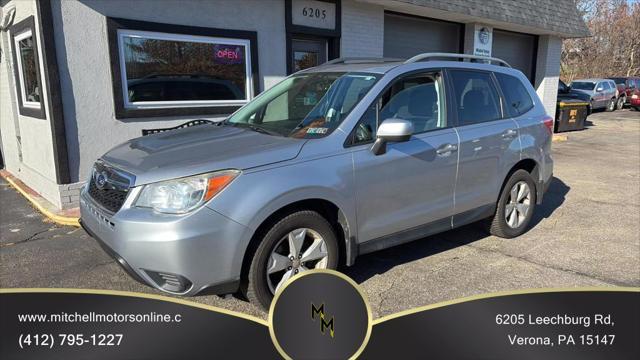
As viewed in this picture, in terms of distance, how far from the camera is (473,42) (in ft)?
39.3

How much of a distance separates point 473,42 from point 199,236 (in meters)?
11.0

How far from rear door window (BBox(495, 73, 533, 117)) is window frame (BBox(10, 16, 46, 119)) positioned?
553 centimetres

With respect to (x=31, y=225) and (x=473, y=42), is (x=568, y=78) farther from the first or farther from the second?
(x=31, y=225)

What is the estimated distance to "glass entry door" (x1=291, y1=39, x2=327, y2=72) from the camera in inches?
334

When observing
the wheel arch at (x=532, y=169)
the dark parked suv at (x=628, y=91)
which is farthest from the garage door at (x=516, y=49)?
the dark parked suv at (x=628, y=91)

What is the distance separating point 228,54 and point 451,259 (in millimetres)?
4780

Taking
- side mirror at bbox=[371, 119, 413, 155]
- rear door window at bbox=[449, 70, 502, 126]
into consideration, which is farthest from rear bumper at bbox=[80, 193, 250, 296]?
rear door window at bbox=[449, 70, 502, 126]

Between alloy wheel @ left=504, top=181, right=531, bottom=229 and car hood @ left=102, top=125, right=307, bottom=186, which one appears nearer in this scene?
car hood @ left=102, top=125, right=307, bottom=186

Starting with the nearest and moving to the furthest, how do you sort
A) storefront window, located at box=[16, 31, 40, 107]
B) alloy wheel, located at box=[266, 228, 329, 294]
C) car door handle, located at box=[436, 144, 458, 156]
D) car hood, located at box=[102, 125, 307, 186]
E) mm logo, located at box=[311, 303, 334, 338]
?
mm logo, located at box=[311, 303, 334, 338], car hood, located at box=[102, 125, 307, 186], alloy wheel, located at box=[266, 228, 329, 294], car door handle, located at box=[436, 144, 458, 156], storefront window, located at box=[16, 31, 40, 107]

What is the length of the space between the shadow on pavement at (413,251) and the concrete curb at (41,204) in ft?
10.2

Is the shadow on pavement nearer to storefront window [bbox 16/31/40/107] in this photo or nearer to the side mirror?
the side mirror

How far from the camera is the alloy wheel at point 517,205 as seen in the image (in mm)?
4957

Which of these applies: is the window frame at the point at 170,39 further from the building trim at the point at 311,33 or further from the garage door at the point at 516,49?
the garage door at the point at 516,49

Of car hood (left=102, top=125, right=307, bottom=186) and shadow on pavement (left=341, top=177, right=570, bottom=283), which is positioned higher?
car hood (left=102, top=125, right=307, bottom=186)
